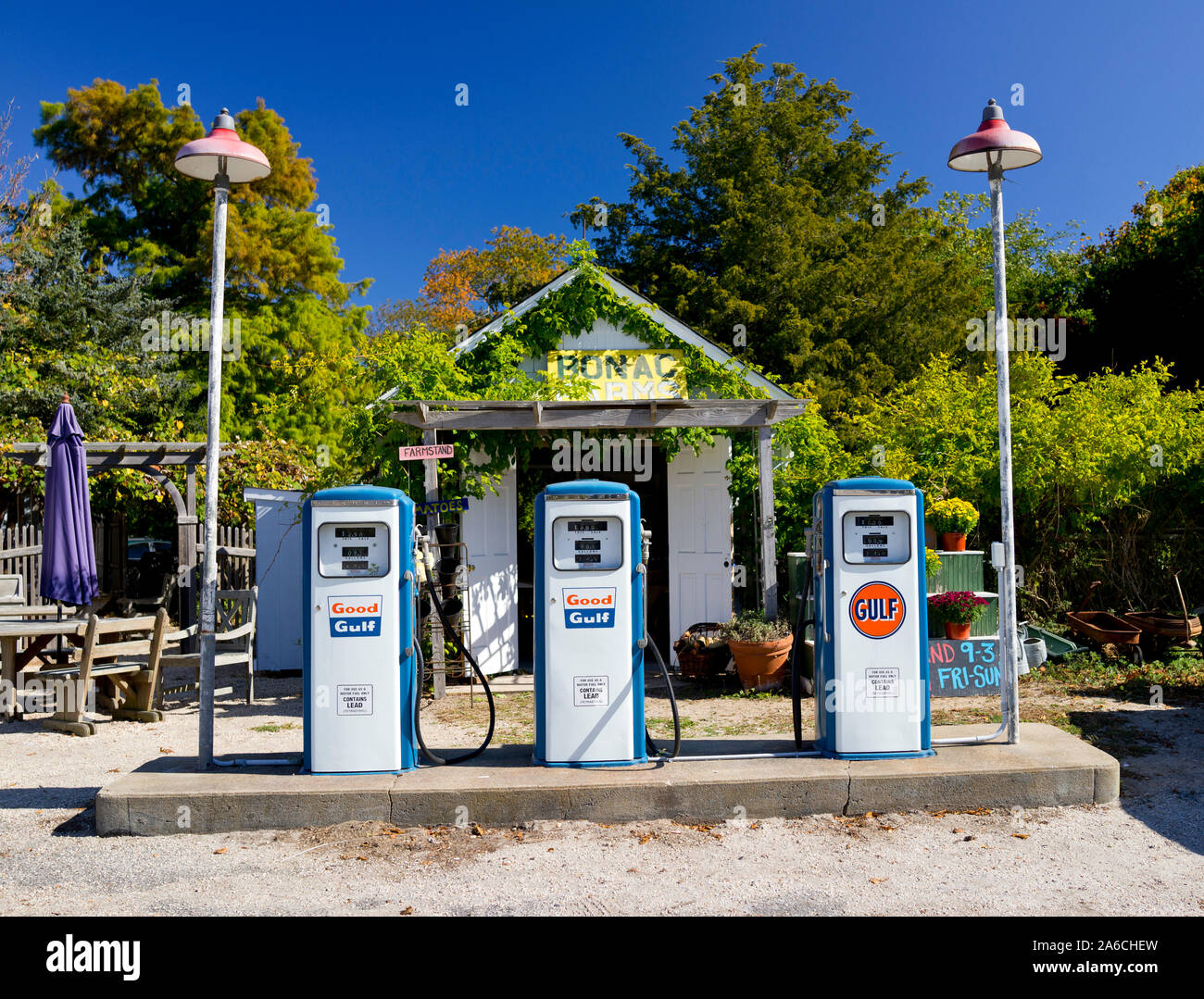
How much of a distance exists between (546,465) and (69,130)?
18.8m

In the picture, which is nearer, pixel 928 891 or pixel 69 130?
pixel 928 891

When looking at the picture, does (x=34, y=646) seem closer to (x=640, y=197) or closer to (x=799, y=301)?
(x=799, y=301)

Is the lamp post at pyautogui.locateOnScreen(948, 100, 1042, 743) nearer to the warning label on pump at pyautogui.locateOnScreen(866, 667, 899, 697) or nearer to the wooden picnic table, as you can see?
the warning label on pump at pyautogui.locateOnScreen(866, 667, 899, 697)

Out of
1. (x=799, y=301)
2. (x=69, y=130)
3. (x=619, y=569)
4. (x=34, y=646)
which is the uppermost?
(x=69, y=130)

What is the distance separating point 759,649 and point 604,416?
2.55 m

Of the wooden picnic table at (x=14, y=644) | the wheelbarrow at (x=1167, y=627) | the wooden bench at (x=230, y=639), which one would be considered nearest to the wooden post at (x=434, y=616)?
the wooden bench at (x=230, y=639)

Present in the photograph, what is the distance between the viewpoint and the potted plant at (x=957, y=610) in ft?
27.2

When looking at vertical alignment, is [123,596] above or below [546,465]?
below

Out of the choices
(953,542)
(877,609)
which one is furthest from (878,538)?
(953,542)

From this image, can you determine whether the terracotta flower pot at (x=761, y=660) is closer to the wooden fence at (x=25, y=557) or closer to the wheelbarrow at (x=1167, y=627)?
the wheelbarrow at (x=1167, y=627)

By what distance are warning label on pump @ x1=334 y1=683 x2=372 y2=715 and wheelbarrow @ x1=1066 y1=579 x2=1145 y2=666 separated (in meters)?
7.22

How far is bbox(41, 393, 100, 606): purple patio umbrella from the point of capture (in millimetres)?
8164

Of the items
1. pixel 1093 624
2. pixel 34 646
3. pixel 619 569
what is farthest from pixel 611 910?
pixel 1093 624

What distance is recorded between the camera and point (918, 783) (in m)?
4.95
